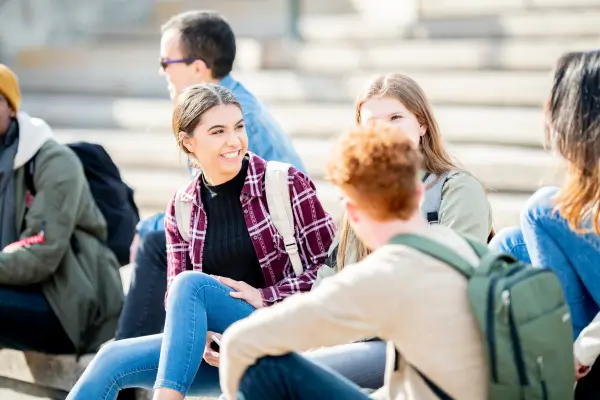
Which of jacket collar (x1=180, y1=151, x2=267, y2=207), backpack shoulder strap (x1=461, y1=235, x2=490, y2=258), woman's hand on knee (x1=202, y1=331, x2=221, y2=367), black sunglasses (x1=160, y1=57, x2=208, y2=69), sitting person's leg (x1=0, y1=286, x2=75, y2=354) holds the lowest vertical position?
sitting person's leg (x1=0, y1=286, x2=75, y2=354)

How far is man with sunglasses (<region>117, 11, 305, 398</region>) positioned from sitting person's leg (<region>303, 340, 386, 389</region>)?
124 cm

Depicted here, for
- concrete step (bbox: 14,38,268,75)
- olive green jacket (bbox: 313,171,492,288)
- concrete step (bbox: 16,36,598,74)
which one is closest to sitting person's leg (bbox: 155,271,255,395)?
olive green jacket (bbox: 313,171,492,288)

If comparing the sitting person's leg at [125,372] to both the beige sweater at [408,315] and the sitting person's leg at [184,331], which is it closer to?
the sitting person's leg at [184,331]

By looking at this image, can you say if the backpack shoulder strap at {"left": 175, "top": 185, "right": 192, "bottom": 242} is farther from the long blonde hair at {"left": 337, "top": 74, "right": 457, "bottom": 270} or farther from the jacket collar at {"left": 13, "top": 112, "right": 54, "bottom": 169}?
the jacket collar at {"left": 13, "top": 112, "right": 54, "bottom": 169}

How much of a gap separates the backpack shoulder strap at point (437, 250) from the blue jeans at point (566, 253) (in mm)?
497

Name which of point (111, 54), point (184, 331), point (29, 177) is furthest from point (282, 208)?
point (111, 54)

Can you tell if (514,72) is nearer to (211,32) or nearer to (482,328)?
(211,32)

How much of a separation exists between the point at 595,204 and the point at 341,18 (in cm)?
522

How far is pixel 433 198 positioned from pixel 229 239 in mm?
699

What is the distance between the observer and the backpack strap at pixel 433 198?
10.8ft

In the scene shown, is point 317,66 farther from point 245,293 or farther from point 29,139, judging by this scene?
point 245,293

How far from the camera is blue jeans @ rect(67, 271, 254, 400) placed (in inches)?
122

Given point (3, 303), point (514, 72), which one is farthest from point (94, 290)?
point (514, 72)

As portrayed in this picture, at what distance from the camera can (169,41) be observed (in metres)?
4.62
